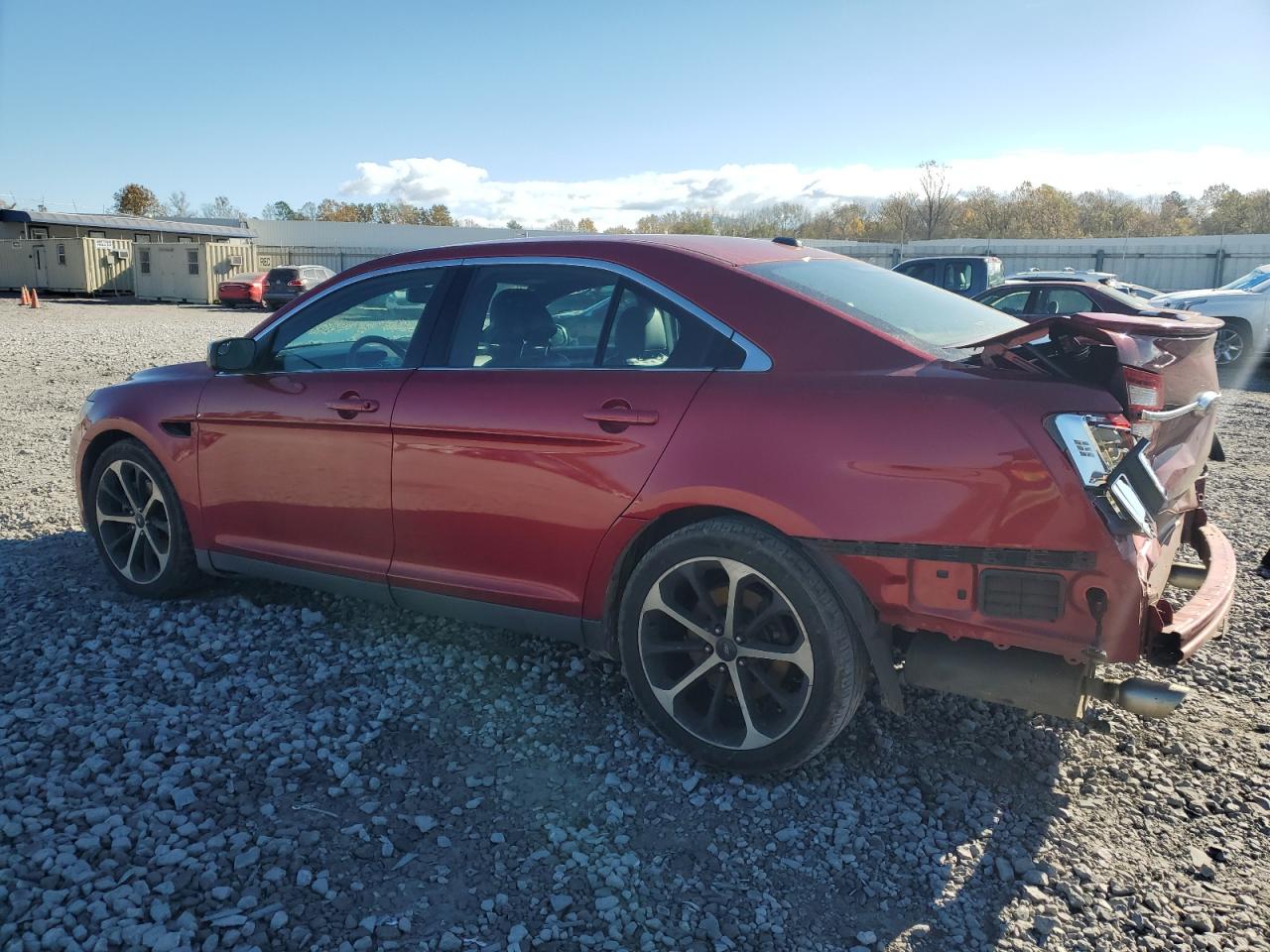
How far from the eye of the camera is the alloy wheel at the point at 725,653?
2994mm

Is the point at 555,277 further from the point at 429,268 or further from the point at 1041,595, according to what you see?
the point at 1041,595

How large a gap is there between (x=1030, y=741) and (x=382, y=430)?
2.66 meters

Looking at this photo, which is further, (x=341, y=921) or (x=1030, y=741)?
(x=1030, y=741)

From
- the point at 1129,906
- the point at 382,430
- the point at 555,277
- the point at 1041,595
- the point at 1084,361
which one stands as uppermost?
the point at 555,277

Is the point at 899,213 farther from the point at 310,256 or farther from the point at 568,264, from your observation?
the point at 568,264

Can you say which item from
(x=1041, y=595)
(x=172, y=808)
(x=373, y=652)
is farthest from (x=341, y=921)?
(x=1041, y=595)

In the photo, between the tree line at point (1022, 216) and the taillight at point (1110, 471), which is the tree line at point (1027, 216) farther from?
the taillight at point (1110, 471)

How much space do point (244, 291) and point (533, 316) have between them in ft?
101

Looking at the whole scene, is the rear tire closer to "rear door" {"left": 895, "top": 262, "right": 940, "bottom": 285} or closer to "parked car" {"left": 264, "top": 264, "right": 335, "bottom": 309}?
"rear door" {"left": 895, "top": 262, "right": 940, "bottom": 285}

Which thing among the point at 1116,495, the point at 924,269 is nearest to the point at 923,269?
the point at 924,269

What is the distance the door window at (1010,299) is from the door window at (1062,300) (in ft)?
0.90

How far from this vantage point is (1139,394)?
2.72 metres

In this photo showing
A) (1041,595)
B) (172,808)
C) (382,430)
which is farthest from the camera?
(382,430)

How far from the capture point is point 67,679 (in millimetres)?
3787
